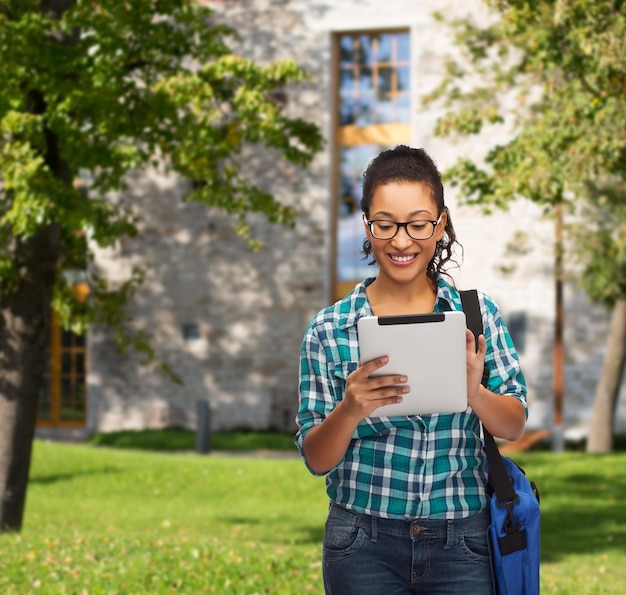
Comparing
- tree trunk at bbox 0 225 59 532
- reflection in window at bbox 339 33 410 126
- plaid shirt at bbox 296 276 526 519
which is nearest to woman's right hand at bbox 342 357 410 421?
plaid shirt at bbox 296 276 526 519

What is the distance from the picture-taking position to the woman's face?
8.90 ft

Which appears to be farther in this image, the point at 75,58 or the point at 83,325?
the point at 83,325

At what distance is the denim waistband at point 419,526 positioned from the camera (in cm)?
265

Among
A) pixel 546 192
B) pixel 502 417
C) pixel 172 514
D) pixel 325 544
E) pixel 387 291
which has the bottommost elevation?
pixel 172 514

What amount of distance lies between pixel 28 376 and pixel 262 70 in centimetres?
397

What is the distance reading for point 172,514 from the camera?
50.0ft

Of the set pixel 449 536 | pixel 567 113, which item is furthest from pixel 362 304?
pixel 567 113

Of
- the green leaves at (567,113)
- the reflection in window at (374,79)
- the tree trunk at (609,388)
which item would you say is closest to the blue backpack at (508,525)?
the green leaves at (567,113)

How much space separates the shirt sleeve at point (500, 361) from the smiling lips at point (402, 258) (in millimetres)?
218

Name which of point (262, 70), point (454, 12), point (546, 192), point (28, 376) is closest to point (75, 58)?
point (262, 70)

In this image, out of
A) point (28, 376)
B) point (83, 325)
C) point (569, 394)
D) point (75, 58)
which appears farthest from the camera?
point (569, 394)

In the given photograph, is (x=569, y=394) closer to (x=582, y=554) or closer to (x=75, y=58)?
(x=582, y=554)

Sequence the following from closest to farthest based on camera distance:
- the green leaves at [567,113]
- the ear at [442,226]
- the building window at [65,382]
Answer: the ear at [442,226] < the green leaves at [567,113] < the building window at [65,382]

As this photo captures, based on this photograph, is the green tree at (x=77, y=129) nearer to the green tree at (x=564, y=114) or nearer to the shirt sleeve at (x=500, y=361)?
the green tree at (x=564, y=114)
